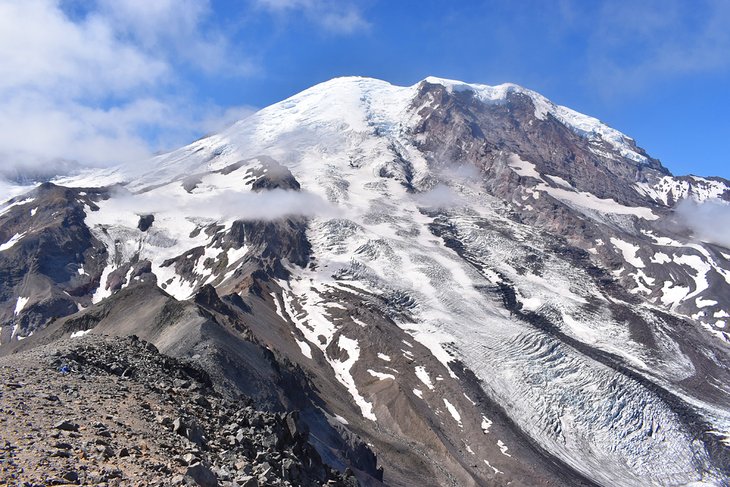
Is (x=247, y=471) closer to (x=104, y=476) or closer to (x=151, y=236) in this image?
(x=104, y=476)

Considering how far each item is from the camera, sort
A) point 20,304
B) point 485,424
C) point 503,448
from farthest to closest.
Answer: point 20,304 < point 485,424 < point 503,448

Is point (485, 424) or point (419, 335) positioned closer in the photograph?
point (485, 424)

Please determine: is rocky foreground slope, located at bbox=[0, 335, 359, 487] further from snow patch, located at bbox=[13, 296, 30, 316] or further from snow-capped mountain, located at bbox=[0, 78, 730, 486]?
snow patch, located at bbox=[13, 296, 30, 316]

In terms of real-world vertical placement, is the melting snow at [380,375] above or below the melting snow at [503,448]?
above

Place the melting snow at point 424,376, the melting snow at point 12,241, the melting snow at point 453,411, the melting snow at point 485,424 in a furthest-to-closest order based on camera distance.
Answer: the melting snow at point 12,241
the melting snow at point 424,376
the melting snow at point 453,411
the melting snow at point 485,424

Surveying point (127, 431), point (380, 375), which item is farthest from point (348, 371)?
point (127, 431)

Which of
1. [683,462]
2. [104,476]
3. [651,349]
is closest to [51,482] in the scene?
[104,476]

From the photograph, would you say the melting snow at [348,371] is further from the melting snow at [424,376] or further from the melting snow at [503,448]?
the melting snow at [503,448]

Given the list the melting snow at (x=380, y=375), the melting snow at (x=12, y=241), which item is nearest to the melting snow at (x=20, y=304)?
the melting snow at (x=12, y=241)

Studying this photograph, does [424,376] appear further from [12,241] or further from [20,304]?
[12,241]

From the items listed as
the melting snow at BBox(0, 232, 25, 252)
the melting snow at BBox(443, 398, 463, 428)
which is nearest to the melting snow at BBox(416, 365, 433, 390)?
the melting snow at BBox(443, 398, 463, 428)

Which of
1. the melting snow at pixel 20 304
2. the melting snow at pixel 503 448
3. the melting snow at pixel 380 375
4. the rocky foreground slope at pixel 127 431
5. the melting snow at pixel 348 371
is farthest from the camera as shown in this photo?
the melting snow at pixel 20 304

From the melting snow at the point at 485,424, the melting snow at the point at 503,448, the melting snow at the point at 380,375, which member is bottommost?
the melting snow at the point at 503,448
